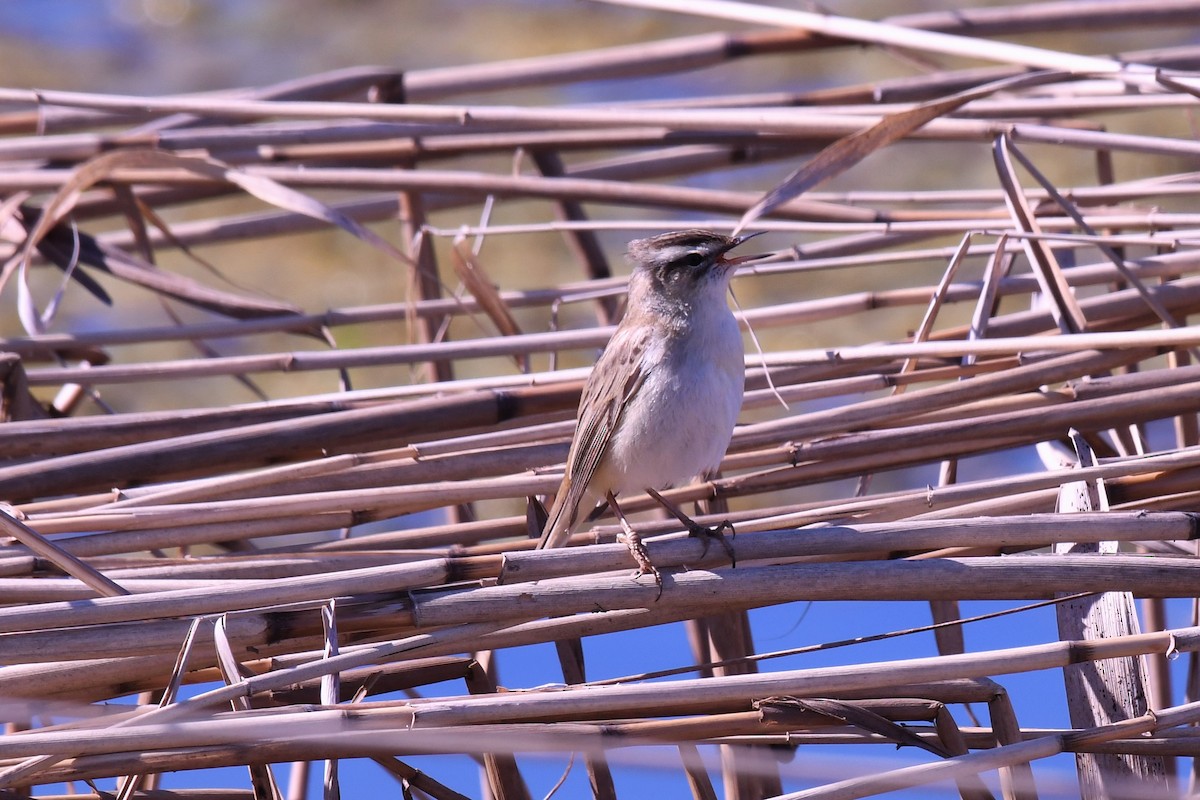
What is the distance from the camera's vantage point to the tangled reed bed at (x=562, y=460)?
86.6 inches

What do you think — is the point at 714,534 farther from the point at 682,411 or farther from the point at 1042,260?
the point at 1042,260

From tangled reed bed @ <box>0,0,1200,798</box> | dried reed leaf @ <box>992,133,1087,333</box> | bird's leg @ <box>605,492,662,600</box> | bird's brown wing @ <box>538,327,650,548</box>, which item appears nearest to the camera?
tangled reed bed @ <box>0,0,1200,798</box>

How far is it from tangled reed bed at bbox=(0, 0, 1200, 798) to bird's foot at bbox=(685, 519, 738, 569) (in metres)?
0.04

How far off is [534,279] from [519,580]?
6809 mm

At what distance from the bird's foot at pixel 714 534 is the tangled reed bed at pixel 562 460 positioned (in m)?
0.04

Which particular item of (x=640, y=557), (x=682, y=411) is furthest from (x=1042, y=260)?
(x=640, y=557)

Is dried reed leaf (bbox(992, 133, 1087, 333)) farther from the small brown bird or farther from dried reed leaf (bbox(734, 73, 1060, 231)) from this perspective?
the small brown bird

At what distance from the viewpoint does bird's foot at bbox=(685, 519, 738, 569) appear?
2.53 metres

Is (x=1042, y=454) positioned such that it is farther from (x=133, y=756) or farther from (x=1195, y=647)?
(x=133, y=756)

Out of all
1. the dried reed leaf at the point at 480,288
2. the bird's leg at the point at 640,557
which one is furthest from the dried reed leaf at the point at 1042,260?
the dried reed leaf at the point at 480,288

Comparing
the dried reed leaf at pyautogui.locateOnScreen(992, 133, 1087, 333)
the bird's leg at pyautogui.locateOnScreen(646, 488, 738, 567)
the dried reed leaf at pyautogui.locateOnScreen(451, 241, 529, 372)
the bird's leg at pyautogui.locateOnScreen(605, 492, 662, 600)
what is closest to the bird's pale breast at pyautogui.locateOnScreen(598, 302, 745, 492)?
the bird's leg at pyautogui.locateOnScreen(646, 488, 738, 567)

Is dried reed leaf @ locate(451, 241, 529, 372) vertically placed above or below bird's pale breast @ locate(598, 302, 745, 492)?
above

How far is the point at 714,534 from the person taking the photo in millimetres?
2730

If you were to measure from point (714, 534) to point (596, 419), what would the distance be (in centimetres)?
54
